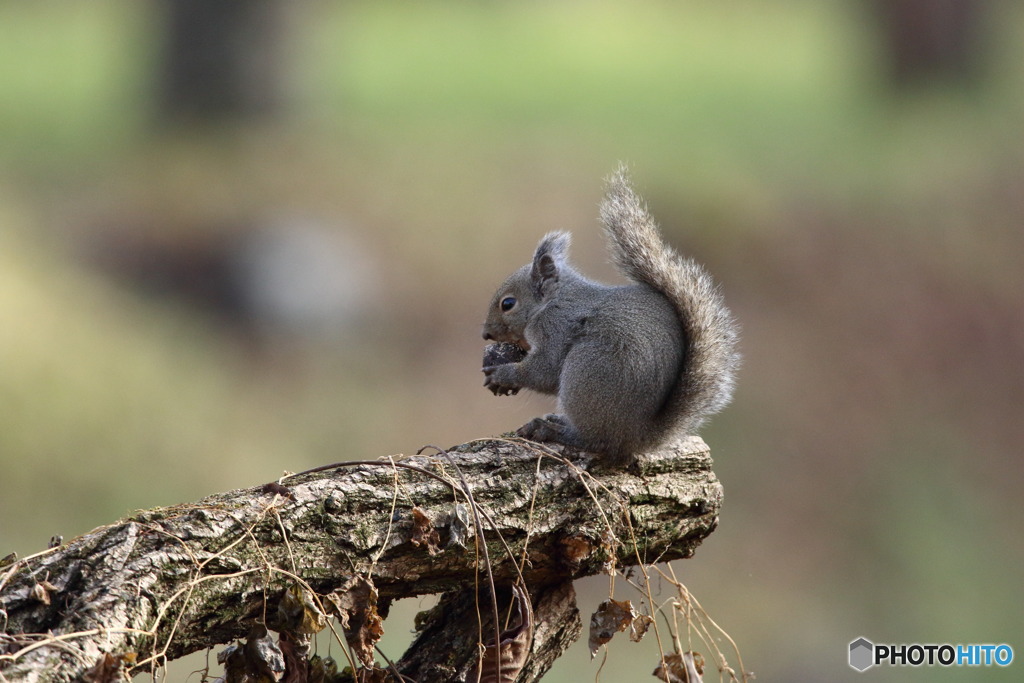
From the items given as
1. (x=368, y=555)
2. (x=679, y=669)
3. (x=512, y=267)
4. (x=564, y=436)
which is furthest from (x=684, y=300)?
(x=512, y=267)

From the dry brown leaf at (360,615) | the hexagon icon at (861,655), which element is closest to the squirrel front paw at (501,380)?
the dry brown leaf at (360,615)

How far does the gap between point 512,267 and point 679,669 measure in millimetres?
5743

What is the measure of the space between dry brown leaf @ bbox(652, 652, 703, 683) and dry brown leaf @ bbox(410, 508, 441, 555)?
0.53 meters

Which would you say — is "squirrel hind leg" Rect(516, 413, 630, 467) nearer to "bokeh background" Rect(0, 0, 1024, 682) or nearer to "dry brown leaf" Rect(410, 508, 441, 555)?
"dry brown leaf" Rect(410, 508, 441, 555)

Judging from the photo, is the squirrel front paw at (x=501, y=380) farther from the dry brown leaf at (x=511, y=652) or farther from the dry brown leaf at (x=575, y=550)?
the dry brown leaf at (x=511, y=652)

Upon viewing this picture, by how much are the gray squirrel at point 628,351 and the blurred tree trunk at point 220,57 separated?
6.47 m

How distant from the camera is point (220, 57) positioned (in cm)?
858

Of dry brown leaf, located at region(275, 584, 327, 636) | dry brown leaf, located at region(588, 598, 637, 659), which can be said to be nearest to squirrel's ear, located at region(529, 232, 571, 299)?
dry brown leaf, located at region(588, 598, 637, 659)

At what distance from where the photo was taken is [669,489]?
2.39 metres

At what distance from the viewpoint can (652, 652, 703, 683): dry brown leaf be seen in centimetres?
210

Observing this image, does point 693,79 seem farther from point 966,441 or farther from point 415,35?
point 966,441

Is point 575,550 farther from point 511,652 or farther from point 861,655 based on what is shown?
point 861,655

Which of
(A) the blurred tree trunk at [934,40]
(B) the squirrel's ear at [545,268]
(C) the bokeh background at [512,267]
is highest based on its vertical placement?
(A) the blurred tree trunk at [934,40]

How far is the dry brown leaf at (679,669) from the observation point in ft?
6.90
